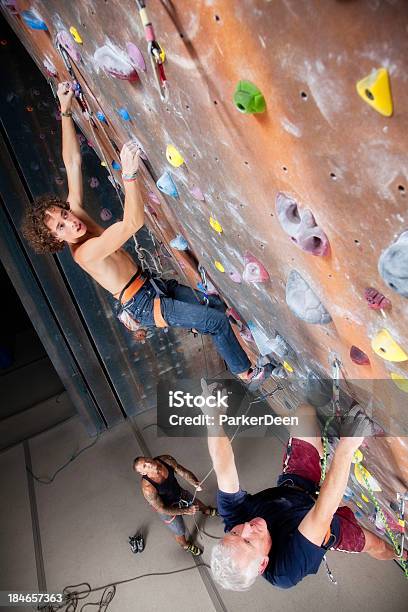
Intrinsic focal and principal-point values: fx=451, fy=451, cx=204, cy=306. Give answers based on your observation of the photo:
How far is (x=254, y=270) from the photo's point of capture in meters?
1.30

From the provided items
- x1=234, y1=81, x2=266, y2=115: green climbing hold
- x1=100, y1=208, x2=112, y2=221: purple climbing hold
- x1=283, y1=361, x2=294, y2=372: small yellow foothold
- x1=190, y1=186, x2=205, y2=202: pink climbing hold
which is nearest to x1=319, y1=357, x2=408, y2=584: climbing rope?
x1=283, y1=361, x2=294, y2=372: small yellow foothold

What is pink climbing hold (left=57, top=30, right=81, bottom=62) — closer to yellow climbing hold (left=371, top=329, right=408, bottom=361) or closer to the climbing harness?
the climbing harness

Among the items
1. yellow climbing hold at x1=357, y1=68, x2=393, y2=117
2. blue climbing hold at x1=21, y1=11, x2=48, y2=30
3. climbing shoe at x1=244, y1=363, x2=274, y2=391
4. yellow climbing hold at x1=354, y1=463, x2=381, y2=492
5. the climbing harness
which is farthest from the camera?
climbing shoe at x1=244, y1=363, x2=274, y2=391

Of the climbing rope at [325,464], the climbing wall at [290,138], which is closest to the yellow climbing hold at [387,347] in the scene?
the climbing wall at [290,138]

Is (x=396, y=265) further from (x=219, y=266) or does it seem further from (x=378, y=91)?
(x=219, y=266)

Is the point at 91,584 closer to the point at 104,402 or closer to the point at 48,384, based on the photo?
the point at 104,402

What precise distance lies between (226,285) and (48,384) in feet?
12.3

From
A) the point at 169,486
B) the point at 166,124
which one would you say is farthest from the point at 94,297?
the point at 166,124

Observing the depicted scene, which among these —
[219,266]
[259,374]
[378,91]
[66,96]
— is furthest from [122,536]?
[378,91]

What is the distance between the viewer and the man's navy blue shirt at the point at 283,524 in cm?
150

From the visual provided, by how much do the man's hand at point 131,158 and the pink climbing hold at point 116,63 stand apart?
0.40 m

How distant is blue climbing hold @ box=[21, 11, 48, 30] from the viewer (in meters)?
1.40

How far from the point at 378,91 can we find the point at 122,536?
3776 millimetres

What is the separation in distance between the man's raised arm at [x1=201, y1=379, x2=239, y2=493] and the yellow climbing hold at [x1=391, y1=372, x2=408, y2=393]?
80cm
